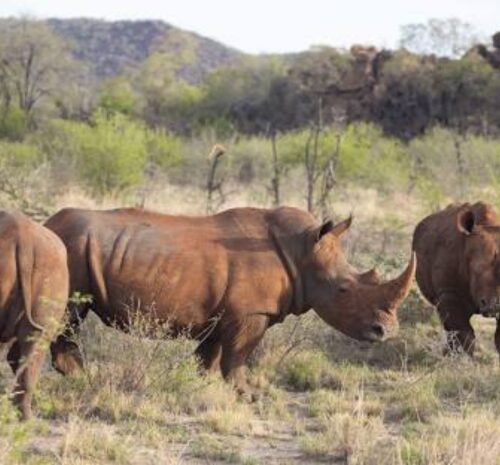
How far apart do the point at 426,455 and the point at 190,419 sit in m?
1.93

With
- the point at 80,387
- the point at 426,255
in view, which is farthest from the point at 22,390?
the point at 426,255

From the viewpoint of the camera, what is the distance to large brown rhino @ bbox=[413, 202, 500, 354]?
9.29 m

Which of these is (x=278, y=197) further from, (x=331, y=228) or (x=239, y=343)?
(x=239, y=343)

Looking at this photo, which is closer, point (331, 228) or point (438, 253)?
point (331, 228)

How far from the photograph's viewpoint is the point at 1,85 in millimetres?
53969

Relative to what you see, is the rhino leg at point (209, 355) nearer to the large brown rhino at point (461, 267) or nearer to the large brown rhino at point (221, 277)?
the large brown rhino at point (221, 277)

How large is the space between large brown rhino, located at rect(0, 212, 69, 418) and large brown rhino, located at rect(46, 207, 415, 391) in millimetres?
1040

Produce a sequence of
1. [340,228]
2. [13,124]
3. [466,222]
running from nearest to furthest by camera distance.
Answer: [340,228] < [466,222] < [13,124]

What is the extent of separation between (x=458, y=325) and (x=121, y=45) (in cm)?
10445

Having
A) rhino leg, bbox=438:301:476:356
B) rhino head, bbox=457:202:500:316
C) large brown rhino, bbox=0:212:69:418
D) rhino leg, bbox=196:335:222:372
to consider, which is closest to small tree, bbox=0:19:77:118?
rhino leg, bbox=438:301:476:356

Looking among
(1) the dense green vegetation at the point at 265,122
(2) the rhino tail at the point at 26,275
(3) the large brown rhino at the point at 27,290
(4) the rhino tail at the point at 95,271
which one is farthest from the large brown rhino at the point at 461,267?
(1) the dense green vegetation at the point at 265,122

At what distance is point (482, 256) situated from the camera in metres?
9.38

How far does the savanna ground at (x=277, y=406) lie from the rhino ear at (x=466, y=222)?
1.11m

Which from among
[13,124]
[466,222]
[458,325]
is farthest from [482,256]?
[13,124]
